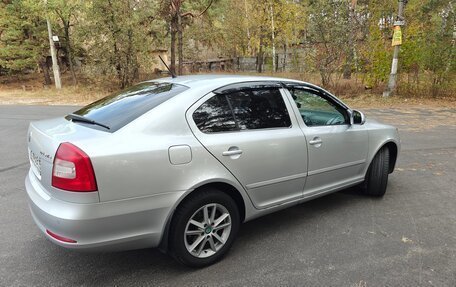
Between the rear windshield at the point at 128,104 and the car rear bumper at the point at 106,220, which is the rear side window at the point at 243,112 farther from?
the car rear bumper at the point at 106,220

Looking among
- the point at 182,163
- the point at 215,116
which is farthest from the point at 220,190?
the point at 215,116

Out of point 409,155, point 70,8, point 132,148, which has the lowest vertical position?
point 409,155

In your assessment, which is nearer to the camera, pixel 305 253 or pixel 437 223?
pixel 305 253

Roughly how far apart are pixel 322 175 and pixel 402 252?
1.01 meters

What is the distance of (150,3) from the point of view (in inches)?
773

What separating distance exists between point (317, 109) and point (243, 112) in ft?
3.90

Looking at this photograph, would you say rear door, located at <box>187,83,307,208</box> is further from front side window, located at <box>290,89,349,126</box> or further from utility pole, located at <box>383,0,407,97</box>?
utility pole, located at <box>383,0,407,97</box>

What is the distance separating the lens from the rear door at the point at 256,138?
2.86 metres

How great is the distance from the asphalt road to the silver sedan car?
294 millimetres

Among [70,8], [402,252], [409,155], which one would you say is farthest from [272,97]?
[70,8]

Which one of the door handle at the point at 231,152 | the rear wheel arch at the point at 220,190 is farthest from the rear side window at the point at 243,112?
the rear wheel arch at the point at 220,190

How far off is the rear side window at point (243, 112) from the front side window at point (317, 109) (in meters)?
0.29

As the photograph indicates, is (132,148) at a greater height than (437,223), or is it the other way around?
(132,148)

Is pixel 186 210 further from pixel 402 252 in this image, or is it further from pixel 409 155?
pixel 409 155
